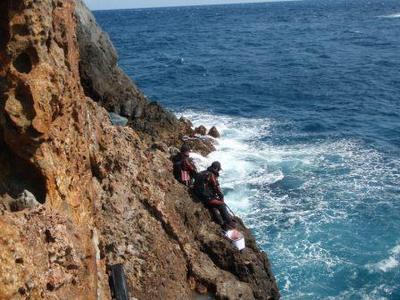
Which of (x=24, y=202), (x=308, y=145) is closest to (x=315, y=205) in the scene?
(x=308, y=145)

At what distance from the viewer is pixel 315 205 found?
82.0 ft

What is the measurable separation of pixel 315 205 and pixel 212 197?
9446mm

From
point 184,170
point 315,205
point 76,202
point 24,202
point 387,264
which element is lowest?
point 387,264

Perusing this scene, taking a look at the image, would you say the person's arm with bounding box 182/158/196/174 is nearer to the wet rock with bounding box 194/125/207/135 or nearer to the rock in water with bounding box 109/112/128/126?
the rock in water with bounding box 109/112/128/126

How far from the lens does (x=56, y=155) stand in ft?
33.0

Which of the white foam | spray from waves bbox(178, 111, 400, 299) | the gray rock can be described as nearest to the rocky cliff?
spray from waves bbox(178, 111, 400, 299)

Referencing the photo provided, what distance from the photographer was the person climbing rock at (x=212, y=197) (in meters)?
17.0

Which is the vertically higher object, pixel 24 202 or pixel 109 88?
pixel 24 202

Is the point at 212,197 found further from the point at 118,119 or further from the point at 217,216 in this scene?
the point at 118,119

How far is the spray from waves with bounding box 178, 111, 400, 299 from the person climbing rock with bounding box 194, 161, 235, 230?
4.14m

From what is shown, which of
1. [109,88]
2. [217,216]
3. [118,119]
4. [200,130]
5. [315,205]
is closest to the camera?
[217,216]

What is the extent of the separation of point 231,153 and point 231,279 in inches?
648

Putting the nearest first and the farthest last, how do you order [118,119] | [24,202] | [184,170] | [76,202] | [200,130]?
[24,202] < [76,202] < [184,170] < [118,119] < [200,130]

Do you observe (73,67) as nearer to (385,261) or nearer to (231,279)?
(231,279)
